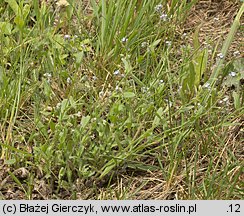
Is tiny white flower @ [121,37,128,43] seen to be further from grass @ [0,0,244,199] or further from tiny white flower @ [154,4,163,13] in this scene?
tiny white flower @ [154,4,163,13]

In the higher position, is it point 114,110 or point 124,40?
point 124,40

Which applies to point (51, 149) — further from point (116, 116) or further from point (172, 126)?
point (172, 126)

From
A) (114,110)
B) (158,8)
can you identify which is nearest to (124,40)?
(158,8)

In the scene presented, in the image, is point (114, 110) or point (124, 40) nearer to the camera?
point (114, 110)

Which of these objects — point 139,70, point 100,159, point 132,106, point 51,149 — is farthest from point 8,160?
point 139,70

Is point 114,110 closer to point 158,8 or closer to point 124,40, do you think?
point 124,40

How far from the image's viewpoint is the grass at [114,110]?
7.00 feet

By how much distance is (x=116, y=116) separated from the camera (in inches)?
84.8

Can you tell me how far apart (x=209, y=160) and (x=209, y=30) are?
31.7 inches

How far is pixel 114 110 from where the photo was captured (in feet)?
7.07

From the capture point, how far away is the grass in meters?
2.13

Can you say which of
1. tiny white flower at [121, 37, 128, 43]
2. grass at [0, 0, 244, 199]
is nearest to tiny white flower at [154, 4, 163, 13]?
grass at [0, 0, 244, 199]

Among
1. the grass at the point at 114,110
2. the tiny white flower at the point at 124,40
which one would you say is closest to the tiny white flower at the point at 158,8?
the grass at the point at 114,110

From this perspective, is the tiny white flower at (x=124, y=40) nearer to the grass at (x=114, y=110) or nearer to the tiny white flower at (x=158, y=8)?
the grass at (x=114, y=110)
